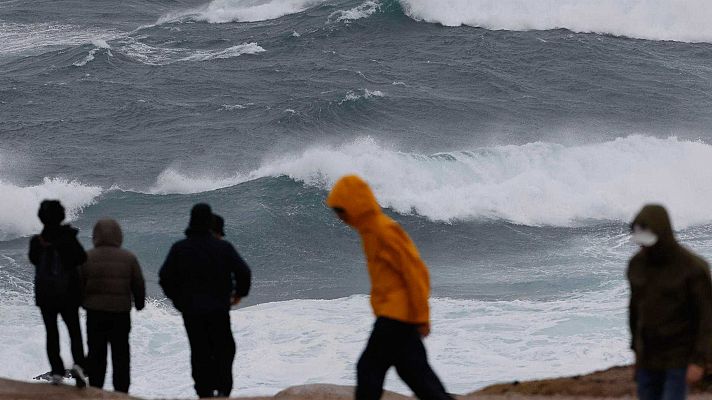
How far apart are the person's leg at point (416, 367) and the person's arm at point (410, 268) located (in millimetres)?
112

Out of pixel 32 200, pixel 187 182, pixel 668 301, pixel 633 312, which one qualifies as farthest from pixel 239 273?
pixel 187 182

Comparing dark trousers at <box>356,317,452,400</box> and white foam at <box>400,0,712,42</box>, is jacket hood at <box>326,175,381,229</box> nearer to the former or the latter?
dark trousers at <box>356,317,452,400</box>

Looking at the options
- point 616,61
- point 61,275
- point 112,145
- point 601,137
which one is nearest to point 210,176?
point 112,145

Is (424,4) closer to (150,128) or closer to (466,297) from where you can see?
(150,128)

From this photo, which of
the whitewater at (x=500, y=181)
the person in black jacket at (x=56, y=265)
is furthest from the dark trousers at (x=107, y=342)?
the whitewater at (x=500, y=181)

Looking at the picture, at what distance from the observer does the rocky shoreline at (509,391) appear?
819 cm

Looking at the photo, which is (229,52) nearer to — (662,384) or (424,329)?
(424,329)

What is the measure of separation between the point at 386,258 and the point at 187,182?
69.0 ft

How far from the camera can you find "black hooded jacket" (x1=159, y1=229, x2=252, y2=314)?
7.48 metres

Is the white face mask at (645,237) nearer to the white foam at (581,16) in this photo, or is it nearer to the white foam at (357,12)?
the white foam at (357,12)

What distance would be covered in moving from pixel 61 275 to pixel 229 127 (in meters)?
23.0

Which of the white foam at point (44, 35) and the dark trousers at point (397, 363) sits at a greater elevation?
the white foam at point (44, 35)

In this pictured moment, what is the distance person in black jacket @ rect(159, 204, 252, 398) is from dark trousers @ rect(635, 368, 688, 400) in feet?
8.50

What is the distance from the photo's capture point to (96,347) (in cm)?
820
